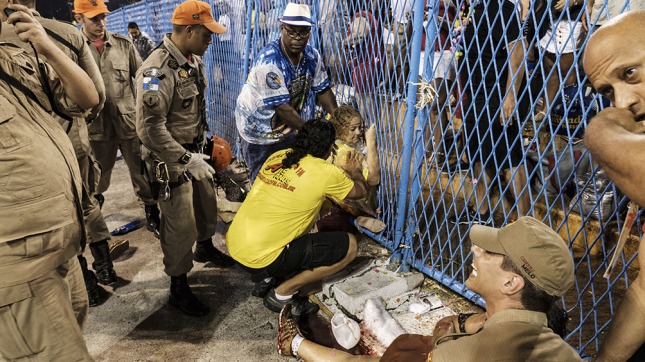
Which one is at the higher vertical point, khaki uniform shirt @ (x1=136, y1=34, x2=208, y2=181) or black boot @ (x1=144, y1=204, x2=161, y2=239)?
khaki uniform shirt @ (x1=136, y1=34, x2=208, y2=181)

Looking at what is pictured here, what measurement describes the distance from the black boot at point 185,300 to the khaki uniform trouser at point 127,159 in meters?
1.60

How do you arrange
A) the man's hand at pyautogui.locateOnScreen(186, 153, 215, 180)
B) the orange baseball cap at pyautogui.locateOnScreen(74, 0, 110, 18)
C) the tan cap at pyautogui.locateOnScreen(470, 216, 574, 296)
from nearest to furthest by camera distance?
1. the tan cap at pyautogui.locateOnScreen(470, 216, 574, 296)
2. the man's hand at pyautogui.locateOnScreen(186, 153, 215, 180)
3. the orange baseball cap at pyautogui.locateOnScreen(74, 0, 110, 18)

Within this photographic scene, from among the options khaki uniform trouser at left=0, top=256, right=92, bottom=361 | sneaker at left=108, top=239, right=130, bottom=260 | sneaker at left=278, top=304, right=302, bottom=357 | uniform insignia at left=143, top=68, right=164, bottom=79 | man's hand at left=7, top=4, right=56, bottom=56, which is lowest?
sneaker at left=108, top=239, right=130, bottom=260

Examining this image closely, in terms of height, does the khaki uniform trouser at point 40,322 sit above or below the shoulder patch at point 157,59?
below

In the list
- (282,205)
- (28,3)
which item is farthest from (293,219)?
(28,3)

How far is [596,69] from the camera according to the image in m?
1.44

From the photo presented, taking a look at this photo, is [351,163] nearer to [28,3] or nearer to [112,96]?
[28,3]

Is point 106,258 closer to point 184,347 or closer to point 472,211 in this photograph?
point 184,347

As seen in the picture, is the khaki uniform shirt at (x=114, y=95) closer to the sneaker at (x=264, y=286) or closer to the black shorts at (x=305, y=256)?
the sneaker at (x=264, y=286)

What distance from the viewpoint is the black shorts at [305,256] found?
10.0ft

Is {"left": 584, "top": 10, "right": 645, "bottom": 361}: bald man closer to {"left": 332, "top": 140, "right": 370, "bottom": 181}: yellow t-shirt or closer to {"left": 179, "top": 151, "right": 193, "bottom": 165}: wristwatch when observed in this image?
{"left": 332, "top": 140, "right": 370, "bottom": 181}: yellow t-shirt

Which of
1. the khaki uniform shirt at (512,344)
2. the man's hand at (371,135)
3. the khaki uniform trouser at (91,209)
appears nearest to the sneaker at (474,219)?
the man's hand at (371,135)

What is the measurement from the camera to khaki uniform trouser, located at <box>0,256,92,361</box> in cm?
172

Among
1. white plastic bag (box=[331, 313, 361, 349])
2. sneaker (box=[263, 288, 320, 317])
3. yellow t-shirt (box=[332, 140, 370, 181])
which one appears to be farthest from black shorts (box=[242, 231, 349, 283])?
yellow t-shirt (box=[332, 140, 370, 181])
